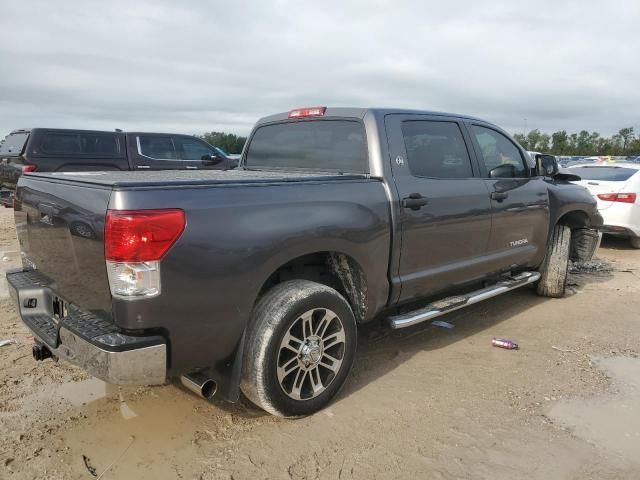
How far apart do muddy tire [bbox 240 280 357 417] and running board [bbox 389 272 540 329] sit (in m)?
0.49

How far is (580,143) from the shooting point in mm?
61250

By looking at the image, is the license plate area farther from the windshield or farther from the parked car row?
the windshield

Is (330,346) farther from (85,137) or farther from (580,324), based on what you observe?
(85,137)

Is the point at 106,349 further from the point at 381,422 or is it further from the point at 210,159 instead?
the point at 210,159

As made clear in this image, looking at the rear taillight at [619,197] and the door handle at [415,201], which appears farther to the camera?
the rear taillight at [619,197]

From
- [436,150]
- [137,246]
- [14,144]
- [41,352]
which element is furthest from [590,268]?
[14,144]

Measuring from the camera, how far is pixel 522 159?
16.3 feet

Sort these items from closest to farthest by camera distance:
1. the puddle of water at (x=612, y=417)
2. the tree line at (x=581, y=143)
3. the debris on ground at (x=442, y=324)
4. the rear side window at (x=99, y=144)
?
the puddle of water at (x=612, y=417), the debris on ground at (x=442, y=324), the rear side window at (x=99, y=144), the tree line at (x=581, y=143)

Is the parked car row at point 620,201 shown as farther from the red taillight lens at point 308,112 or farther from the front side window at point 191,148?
the front side window at point 191,148

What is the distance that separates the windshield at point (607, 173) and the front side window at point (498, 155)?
4.60 metres

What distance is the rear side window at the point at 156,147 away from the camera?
33.3ft

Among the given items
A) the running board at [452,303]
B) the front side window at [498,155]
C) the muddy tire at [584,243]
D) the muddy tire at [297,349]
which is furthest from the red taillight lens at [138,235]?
the muddy tire at [584,243]

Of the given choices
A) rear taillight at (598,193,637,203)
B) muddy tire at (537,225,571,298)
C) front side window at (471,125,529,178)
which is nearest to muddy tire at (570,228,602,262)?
muddy tire at (537,225,571,298)

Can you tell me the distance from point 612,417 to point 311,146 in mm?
2778
